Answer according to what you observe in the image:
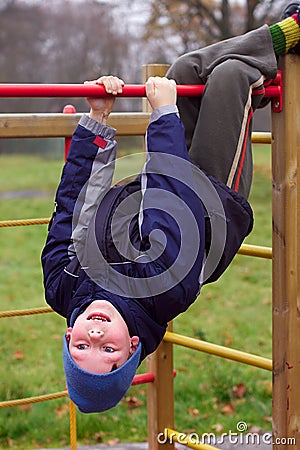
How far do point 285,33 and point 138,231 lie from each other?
0.76m

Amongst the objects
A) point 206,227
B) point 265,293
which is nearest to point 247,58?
point 206,227

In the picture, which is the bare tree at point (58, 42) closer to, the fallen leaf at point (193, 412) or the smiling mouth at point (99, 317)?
the fallen leaf at point (193, 412)

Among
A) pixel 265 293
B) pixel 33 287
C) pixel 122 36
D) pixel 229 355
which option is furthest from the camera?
pixel 122 36

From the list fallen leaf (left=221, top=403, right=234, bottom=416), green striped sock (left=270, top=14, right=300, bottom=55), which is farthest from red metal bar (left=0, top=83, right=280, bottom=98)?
fallen leaf (left=221, top=403, right=234, bottom=416)

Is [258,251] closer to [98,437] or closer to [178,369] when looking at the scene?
[98,437]

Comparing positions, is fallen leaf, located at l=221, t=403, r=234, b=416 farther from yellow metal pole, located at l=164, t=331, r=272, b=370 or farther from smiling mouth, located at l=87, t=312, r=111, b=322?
smiling mouth, located at l=87, t=312, r=111, b=322

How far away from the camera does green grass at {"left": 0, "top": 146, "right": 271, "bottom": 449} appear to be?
3814mm

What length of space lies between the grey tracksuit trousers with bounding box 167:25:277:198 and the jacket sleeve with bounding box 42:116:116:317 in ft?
0.90

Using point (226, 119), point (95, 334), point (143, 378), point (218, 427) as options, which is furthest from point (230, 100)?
point (218, 427)

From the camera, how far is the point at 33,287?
6.56 meters

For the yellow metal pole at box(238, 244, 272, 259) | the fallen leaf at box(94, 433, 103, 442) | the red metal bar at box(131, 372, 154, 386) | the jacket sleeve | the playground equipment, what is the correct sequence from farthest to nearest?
the fallen leaf at box(94, 433, 103, 442) < the red metal bar at box(131, 372, 154, 386) < the yellow metal pole at box(238, 244, 272, 259) < the playground equipment < the jacket sleeve

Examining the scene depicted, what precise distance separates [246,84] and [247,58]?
0.11 meters

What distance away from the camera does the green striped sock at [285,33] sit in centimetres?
226

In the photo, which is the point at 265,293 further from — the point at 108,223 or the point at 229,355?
the point at 108,223
